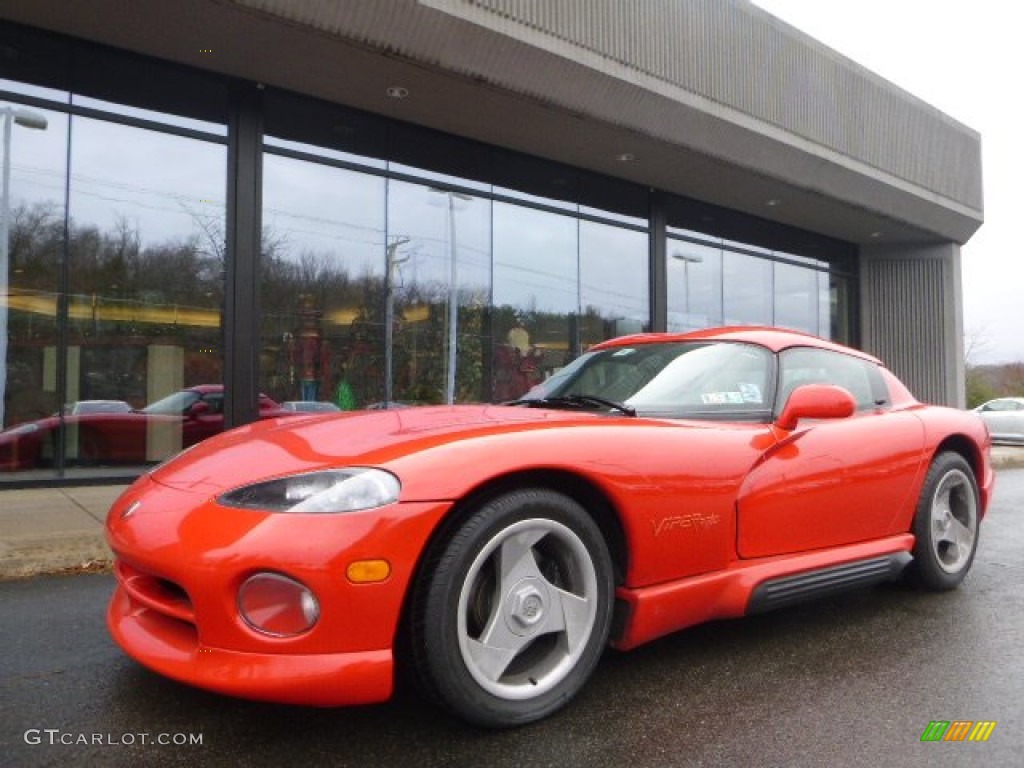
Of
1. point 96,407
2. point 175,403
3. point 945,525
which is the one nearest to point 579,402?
point 945,525

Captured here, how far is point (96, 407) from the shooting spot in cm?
831

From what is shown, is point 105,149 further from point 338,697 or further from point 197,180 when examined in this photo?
point 338,697

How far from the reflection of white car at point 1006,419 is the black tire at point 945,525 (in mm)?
16109

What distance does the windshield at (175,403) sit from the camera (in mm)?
8656

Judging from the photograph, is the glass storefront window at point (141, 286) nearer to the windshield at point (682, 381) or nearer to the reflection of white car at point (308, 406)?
the reflection of white car at point (308, 406)

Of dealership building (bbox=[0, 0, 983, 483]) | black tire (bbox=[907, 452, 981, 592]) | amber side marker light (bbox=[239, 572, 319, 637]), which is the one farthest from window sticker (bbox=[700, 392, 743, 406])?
dealership building (bbox=[0, 0, 983, 483])

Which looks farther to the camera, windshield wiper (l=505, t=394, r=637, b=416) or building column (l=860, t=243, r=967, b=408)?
building column (l=860, t=243, r=967, b=408)

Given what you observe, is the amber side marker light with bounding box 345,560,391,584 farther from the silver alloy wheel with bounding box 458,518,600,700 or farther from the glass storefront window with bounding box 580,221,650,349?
the glass storefront window with bounding box 580,221,650,349

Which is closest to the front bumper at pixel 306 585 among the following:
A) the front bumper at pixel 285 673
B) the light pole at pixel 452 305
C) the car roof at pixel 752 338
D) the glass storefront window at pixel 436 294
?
the front bumper at pixel 285 673

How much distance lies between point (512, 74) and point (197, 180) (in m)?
3.98

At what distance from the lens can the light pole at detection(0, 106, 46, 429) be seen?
7.82 meters

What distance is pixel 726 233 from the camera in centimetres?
1443

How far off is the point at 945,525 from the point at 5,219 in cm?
919

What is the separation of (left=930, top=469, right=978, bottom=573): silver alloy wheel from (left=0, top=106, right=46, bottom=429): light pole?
28.5 feet
